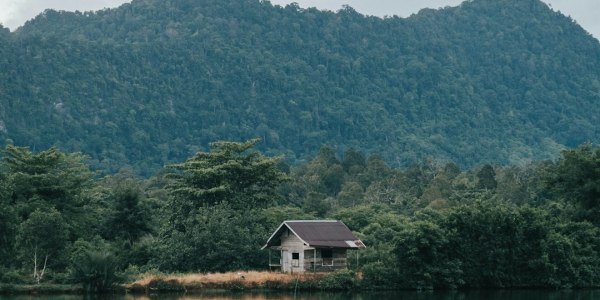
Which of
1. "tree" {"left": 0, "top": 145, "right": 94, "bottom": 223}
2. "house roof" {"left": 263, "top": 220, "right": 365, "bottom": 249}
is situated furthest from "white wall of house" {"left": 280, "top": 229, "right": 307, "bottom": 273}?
"tree" {"left": 0, "top": 145, "right": 94, "bottom": 223}

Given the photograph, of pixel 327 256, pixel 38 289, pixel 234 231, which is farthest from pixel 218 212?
pixel 38 289

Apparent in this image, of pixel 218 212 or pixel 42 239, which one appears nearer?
pixel 42 239

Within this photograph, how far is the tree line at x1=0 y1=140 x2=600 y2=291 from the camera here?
5647 centimetres

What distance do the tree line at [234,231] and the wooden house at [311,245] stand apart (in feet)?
3.29

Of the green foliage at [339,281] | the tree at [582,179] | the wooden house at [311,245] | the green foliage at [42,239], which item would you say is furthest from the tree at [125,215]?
the tree at [582,179]

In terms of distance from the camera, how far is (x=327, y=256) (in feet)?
195

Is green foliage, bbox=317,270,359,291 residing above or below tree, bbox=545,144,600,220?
below

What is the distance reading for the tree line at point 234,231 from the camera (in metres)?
56.5

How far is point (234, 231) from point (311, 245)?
15.8 feet

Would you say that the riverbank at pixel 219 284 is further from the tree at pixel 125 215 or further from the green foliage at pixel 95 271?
the tree at pixel 125 215

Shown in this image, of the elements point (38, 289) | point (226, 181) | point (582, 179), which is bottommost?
point (38, 289)

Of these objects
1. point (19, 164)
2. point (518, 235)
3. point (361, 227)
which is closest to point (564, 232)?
point (518, 235)

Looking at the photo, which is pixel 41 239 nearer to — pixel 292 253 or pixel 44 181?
pixel 44 181

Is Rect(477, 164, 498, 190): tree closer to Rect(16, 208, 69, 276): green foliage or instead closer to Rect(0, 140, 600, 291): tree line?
Rect(0, 140, 600, 291): tree line
